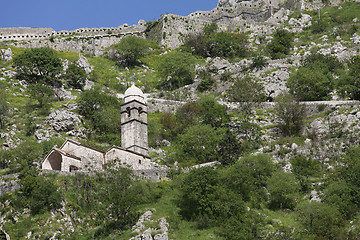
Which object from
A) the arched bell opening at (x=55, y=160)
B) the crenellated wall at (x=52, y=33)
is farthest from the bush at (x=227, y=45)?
the arched bell opening at (x=55, y=160)

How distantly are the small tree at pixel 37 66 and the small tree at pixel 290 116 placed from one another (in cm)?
3463

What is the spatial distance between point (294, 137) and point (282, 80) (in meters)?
18.2

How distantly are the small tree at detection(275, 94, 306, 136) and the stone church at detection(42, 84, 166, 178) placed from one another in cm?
1638

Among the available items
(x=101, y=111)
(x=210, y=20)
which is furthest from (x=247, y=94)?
(x=210, y=20)

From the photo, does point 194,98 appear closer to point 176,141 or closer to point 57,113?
point 176,141

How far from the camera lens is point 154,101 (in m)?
77.0

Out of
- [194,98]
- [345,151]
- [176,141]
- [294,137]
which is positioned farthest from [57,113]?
[345,151]

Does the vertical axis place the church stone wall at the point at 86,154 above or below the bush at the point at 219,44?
below

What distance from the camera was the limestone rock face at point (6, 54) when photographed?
90.8 meters

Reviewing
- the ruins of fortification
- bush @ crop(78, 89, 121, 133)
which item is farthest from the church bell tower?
the ruins of fortification

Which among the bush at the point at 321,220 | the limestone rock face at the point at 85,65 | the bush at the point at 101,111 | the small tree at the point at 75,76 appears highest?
the limestone rock face at the point at 85,65

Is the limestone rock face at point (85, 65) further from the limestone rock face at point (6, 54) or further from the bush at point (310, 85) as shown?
the bush at point (310, 85)

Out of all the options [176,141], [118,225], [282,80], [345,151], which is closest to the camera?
[118,225]

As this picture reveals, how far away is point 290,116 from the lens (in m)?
62.9
